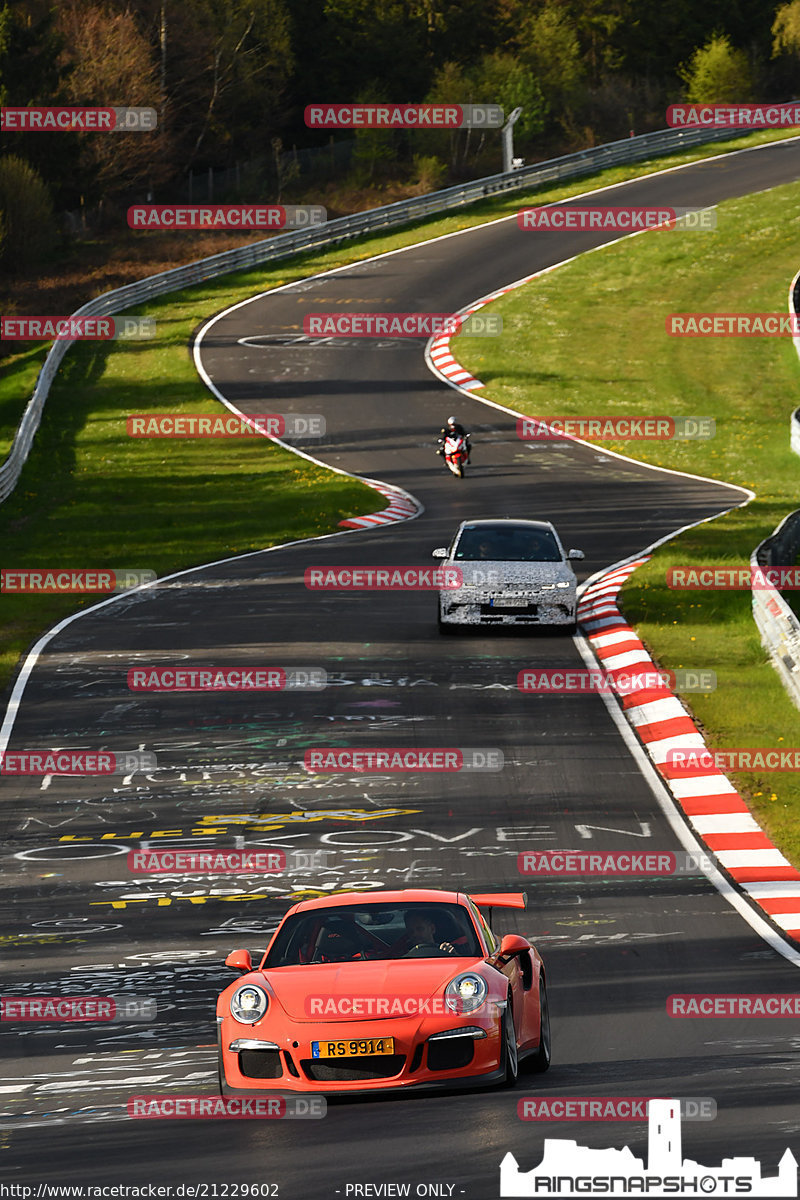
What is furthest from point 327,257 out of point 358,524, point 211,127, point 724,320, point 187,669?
point 187,669

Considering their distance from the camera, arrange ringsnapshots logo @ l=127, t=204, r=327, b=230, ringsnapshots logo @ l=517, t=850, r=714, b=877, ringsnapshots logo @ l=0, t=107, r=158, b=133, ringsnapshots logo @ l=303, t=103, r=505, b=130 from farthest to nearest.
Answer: ringsnapshots logo @ l=303, t=103, r=505, b=130 → ringsnapshots logo @ l=127, t=204, r=327, b=230 → ringsnapshots logo @ l=0, t=107, r=158, b=133 → ringsnapshots logo @ l=517, t=850, r=714, b=877

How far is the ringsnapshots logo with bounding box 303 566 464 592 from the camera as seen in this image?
26656mm

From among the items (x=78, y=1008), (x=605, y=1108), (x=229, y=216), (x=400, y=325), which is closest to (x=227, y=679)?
(x=78, y=1008)

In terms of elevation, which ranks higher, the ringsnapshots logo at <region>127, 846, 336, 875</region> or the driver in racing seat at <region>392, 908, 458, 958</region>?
the driver in racing seat at <region>392, 908, 458, 958</region>

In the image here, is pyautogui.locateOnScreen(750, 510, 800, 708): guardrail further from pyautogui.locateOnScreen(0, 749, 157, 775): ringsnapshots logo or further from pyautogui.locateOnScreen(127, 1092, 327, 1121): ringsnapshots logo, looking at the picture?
pyautogui.locateOnScreen(127, 1092, 327, 1121): ringsnapshots logo

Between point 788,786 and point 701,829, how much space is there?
5.79 ft

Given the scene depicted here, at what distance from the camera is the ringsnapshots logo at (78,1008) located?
10.8 m

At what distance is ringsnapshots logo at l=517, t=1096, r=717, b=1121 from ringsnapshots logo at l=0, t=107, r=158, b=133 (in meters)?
65.2

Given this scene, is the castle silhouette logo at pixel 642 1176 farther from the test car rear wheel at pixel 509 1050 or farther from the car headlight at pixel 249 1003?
the car headlight at pixel 249 1003

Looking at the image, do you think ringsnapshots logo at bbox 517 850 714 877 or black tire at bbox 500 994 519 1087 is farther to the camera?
ringsnapshots logo at bbox 517 850 714 877

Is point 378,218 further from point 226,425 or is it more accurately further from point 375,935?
point 375,935

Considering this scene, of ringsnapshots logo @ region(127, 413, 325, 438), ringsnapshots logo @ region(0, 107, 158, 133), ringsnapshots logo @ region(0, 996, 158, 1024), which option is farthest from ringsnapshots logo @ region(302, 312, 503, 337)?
ringsnapshots logo @ region(0, 996, 158, 1024)

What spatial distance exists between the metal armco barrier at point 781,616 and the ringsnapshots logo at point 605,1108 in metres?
11.5

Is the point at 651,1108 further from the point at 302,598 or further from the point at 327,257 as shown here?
the point at 327,257
